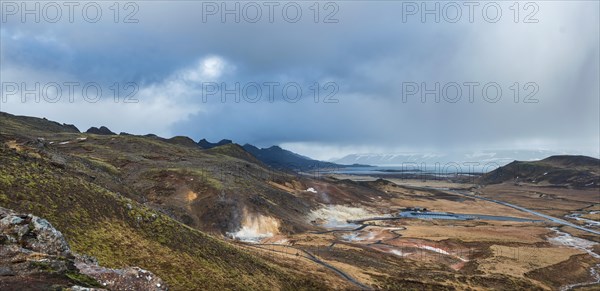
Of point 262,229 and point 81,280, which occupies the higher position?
point 81,280

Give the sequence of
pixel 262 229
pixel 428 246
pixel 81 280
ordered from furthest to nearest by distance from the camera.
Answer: pixel 262 229
pixel 428 246
pixel 81 280

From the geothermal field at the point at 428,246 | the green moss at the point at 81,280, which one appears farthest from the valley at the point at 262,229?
the green moss at the point at 81,280

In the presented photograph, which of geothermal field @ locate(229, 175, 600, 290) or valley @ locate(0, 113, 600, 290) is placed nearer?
valley @ locate(0, 113, 600, 290)

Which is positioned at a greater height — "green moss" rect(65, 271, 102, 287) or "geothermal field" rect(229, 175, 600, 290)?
"green moss" rect(65, 271, 102, 287)

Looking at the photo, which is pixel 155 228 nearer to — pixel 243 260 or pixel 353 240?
pixel 243 260

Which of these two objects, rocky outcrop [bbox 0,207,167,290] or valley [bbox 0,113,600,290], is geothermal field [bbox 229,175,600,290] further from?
rocky outcrop [bbox 0,207,167,290]

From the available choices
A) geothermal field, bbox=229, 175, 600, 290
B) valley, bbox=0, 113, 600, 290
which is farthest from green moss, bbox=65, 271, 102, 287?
geothermal field, bbox=229, 175, 600, 290

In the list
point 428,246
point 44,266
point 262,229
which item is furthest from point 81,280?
point 428,246

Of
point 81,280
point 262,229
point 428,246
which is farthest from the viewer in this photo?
point 262,229

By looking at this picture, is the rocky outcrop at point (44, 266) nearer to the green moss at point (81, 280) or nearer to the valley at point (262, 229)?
the green moss at point (81, 280)

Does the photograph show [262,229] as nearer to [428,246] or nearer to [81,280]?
[428,246]
